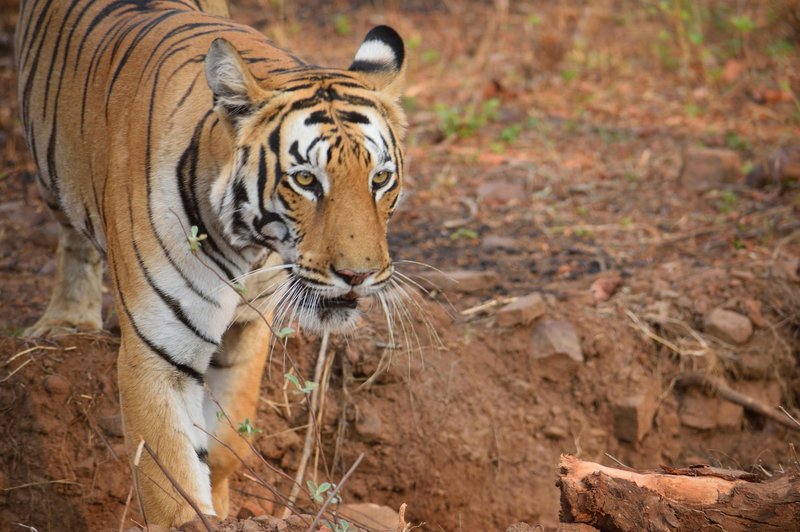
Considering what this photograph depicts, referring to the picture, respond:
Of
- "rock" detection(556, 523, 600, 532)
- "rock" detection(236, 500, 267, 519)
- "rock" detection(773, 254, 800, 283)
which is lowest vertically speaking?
"rock" detection(236, 500, 267, 519)

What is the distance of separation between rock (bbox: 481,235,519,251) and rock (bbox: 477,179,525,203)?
1.80 ft

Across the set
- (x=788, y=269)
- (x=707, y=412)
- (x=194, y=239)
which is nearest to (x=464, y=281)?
(x=707, y=412)

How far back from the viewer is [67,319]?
173 inches

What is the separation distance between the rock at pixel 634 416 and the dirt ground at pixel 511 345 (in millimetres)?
12

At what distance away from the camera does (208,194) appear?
3.08 metres

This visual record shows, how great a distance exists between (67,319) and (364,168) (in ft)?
7.08

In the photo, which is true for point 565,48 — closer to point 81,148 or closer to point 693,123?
point 693,123

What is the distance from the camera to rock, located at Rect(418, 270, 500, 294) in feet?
16.6

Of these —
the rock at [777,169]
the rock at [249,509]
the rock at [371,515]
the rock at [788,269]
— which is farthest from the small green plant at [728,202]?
the rock at [249,509]

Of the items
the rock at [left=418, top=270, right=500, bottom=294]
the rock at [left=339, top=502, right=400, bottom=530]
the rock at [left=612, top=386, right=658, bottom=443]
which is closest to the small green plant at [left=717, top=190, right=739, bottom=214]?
the rock at [left=612, top=386, right=658, bottom=443]

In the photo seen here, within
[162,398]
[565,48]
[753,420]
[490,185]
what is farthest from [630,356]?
[565,48]

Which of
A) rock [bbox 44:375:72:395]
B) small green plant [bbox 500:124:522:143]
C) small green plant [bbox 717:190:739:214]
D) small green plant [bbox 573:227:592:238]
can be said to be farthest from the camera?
small green plant [bbox 500:124:522:143]

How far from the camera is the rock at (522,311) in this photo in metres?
4.84

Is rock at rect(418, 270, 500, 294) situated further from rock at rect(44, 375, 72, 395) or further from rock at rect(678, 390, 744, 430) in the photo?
rock at rect(44, 375, 72, 395)
